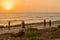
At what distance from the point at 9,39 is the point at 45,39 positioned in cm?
271

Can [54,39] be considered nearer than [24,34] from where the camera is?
Yes

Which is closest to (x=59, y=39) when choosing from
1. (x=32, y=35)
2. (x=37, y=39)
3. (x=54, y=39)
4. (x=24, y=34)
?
(x=54, y=39)

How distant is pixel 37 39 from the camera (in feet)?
51.0

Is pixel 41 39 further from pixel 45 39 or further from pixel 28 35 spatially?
pixel 28 35

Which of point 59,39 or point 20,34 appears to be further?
point 20,34

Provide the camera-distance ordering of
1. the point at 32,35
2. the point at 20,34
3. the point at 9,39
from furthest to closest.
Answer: the point at 20,34 < the point at 32,35 < the point at 9,39

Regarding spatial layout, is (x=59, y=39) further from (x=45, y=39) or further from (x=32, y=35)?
(x=32, y=35)

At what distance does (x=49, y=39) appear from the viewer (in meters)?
15.6

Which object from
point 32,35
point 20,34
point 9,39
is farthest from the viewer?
point 20,34

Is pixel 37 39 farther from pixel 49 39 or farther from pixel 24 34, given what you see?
pixel 24 34

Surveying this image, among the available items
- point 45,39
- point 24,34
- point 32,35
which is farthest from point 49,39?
point 24,34

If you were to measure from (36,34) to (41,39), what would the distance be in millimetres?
2648

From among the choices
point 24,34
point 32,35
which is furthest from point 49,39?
point 24,34

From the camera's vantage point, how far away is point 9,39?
15.4m
